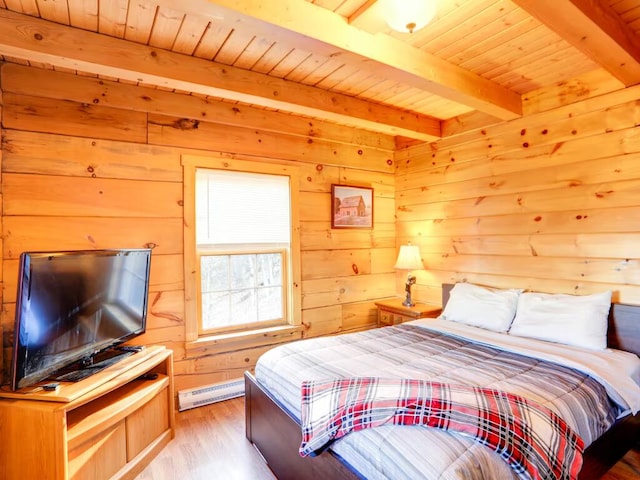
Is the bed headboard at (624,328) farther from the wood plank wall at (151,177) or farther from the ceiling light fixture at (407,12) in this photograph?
the ceiling light fixture at (407,12)

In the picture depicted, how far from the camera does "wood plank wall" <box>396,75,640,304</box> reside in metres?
2.29

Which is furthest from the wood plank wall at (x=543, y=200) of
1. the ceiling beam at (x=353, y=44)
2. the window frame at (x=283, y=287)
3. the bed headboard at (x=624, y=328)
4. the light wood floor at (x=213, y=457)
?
the window frame at (x=283, y=287)

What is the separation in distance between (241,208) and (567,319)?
99.7 inches

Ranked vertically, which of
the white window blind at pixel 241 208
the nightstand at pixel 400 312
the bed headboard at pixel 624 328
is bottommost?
the nightstand at pixel 400 312

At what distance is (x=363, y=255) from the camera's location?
367 centimetres

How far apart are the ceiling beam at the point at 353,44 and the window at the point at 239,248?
1.36 meters

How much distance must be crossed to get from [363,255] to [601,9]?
100 inches

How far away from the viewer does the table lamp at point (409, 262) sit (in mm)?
3422

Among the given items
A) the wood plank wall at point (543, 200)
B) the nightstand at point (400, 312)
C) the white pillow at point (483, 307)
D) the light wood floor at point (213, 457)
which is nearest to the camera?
the light wood floor at point (213, 457)

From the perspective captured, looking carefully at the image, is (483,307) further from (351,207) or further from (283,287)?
(283,287)

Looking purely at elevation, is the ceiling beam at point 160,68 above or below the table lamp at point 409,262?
above

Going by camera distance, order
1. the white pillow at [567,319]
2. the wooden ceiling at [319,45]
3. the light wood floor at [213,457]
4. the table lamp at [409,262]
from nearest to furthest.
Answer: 1. the wooden ceiling at [319,45]
2. the light wood floor at [213,457]
3. the white pillow at [567,319]
4. the table lamp at [409,262]

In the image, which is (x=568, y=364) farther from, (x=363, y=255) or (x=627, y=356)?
(x=363, y=255)

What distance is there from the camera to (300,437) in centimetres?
162
